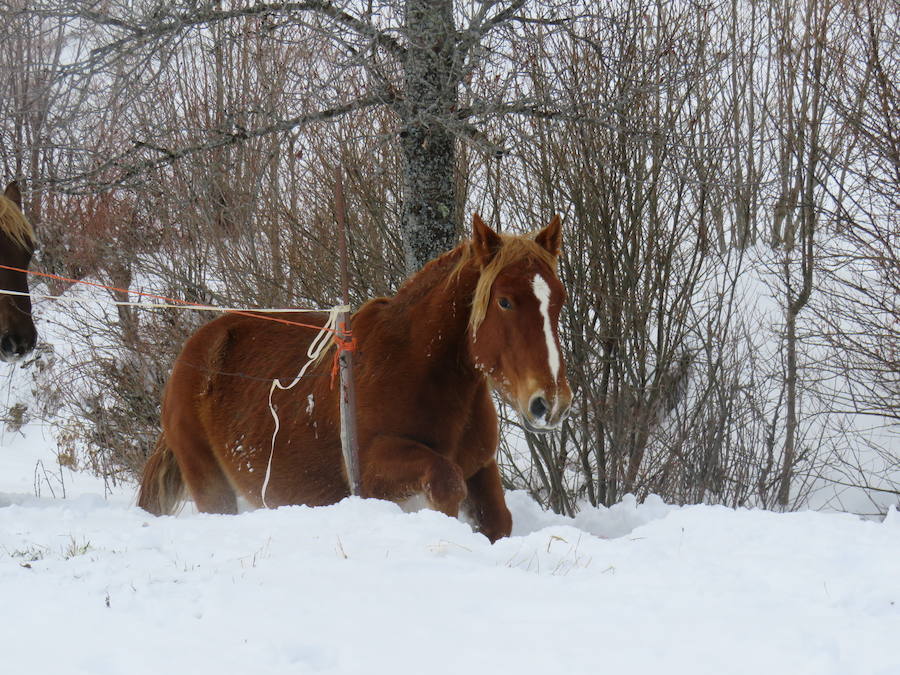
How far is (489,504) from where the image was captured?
420cm

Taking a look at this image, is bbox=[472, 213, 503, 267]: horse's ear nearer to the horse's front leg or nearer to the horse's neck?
the horse's neck

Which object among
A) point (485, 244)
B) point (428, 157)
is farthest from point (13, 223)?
point (485, 244)

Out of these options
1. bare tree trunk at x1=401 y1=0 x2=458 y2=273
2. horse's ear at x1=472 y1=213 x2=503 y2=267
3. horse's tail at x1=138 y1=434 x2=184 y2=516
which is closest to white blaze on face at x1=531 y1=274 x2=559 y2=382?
horse's ear at x1=472 y1=213 x2=503 y2=267

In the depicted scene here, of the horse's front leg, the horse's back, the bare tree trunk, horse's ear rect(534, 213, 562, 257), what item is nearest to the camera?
the horse's front leg

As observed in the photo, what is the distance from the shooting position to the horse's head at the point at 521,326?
11.6 ft

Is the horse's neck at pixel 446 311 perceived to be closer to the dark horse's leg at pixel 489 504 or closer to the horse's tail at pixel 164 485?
the dark horse's leg at pixel 489 504

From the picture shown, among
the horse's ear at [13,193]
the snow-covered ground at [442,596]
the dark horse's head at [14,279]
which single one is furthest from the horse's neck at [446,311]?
the horse's ear at [13,193]

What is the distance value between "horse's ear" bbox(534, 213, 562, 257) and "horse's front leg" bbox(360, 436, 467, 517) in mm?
1152

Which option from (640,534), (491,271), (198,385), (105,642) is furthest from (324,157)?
(105,642)

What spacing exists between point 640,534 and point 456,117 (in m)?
3.15

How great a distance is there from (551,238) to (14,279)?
3916mm

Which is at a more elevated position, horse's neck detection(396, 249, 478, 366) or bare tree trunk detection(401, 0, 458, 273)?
bare tree trunk detection(401, 0, 458, 273)

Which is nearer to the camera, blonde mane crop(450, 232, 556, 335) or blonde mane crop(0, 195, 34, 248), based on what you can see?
blonde mane crop(450, 232, 556, 335)

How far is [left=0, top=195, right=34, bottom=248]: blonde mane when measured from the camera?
18.7ft
